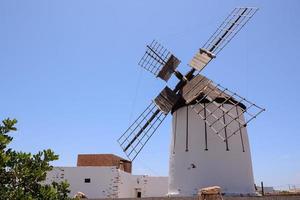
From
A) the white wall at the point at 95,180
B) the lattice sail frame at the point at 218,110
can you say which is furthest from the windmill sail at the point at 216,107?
the white wall at the point at 95,180

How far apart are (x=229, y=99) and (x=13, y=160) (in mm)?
13502

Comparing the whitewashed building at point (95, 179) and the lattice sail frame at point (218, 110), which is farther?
the whitewashed building at point (95, 179)

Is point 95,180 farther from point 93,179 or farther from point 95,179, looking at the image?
point 93,179

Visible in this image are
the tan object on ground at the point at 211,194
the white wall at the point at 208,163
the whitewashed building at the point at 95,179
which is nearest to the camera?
the tan object on ground at the point at 211,194

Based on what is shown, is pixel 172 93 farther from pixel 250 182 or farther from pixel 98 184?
pixel 98 184

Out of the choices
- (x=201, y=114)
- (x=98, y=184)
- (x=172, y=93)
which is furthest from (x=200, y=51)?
(x=98, y=184)

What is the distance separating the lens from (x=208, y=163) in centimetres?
1628

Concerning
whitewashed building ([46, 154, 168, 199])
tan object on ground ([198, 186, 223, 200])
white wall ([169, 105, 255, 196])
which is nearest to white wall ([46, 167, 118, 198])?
whitewashed building ([46, 154, 168, 199])

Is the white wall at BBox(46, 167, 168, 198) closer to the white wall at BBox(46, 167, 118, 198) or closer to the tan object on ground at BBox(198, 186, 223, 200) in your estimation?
the white wall at BBox(46, 167, 118, 198)

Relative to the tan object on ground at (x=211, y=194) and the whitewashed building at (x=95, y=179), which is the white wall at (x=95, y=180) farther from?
the tan object on ground at (x=211, y=194)

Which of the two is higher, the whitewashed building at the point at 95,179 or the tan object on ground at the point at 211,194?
the whitewashed building at the point at 95,179

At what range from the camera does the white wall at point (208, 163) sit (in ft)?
52.8

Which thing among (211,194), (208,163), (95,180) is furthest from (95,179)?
(211,194)

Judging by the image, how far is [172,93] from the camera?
1894 centimetres
